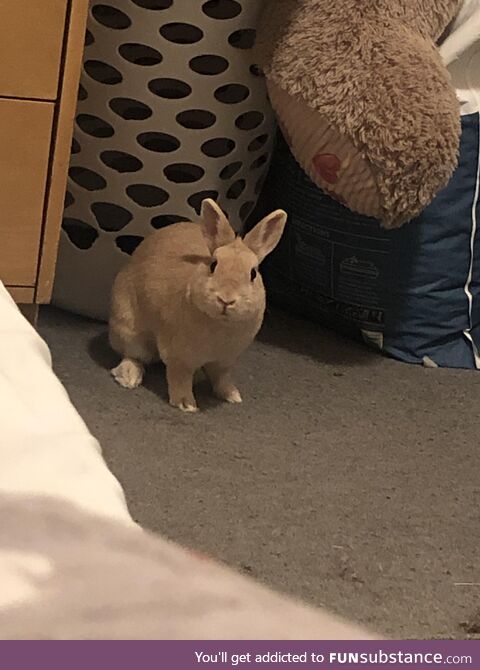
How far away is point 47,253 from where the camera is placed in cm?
98

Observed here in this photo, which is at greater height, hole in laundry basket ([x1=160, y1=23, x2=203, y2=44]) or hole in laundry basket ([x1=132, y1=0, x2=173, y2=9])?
hole in laundry basket ([x1=132, y1=0, x2=173, y2=9])

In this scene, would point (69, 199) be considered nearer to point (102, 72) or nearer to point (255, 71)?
point (102, 72)

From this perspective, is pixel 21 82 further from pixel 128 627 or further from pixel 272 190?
pixel 128 627

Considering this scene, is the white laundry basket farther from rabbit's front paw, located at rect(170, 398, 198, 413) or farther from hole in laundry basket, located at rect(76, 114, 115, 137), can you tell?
rabbit's front paw, located at rect(170, 398, 198, 413)

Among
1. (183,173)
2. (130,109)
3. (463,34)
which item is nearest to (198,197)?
(183,173)

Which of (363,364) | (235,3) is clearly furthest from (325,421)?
(235,3)

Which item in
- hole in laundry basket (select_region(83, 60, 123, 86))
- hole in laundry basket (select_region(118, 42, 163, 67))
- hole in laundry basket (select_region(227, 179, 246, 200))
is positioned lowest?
hole in laundry basket (select_region(227, 179, 246, 200))

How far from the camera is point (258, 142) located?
1240 millimetres

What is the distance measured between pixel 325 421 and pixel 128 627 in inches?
32.1

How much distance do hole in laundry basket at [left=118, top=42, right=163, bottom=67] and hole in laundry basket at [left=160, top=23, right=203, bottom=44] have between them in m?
0.02

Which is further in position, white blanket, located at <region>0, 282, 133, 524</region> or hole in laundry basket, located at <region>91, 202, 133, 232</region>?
hole in laundry basket, located at <region>91, 202, 133, 232</region>

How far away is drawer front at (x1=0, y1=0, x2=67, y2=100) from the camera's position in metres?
0.85

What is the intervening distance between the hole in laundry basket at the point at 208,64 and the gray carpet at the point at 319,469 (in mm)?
365

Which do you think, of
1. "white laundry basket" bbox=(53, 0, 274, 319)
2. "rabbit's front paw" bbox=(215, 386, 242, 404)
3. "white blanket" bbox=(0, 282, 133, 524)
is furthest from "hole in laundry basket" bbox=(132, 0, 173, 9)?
"white blanket" bbox=(0, 282, 133, 524)
